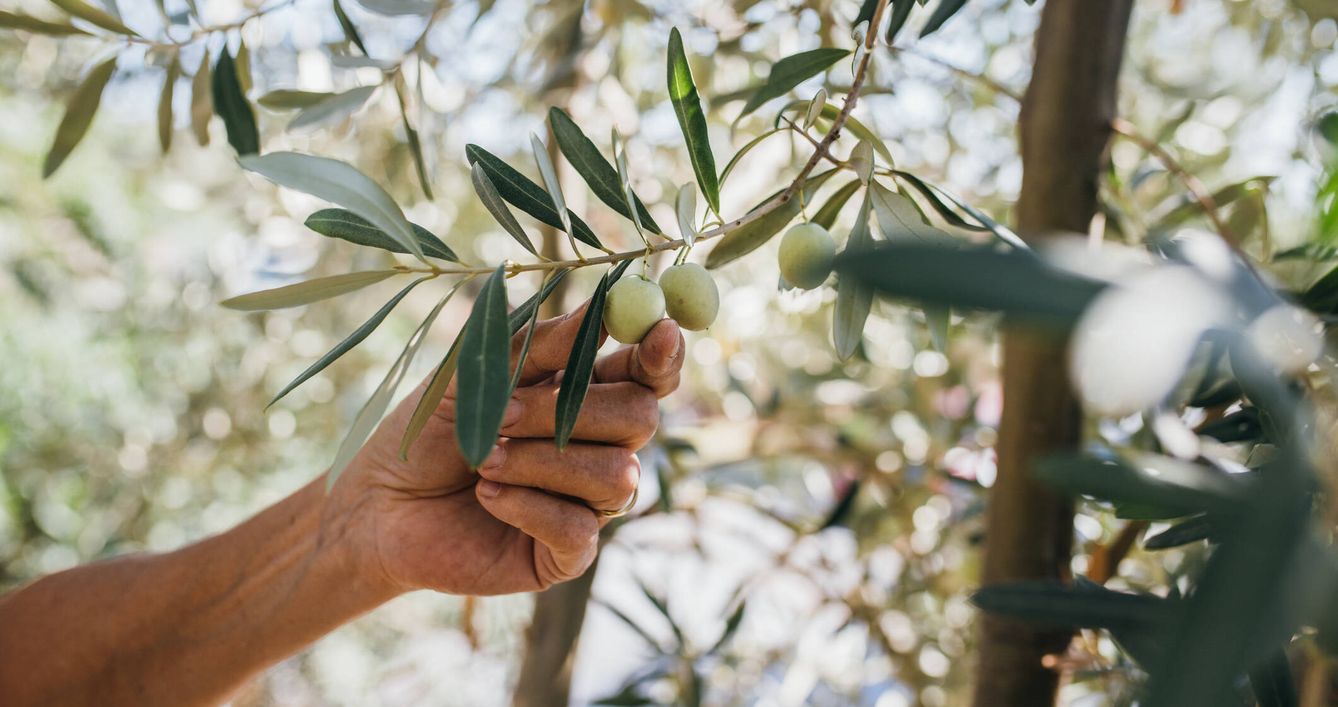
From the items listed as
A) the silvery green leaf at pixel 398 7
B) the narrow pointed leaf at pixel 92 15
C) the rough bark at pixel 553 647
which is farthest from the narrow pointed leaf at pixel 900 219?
the rough bark at pixel 553 647

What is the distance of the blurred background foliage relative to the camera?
1188 millimetres

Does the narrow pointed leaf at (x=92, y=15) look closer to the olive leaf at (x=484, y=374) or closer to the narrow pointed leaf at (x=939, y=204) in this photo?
the olive leaf at (x=484, y=374)

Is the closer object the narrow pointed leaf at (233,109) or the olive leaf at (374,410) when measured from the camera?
the olive leaf at (374,410)

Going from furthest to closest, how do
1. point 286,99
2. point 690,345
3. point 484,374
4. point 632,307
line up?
point 690,345 → point 286,99 → point 632,307 → point 484,374

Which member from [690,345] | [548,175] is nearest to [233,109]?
[548,175]

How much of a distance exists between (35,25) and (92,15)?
4cm

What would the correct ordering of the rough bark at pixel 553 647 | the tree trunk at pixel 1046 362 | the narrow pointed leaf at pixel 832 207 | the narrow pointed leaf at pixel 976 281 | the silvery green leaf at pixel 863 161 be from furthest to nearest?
the rough bark at pixel 553 647 < the tree trunk at pixel 1046 362 < the narrow pointed leaf at pixel 832 207 < the silvery green leaf at pixel 863 161 < the narrow pointed leaf at pixel 976 281

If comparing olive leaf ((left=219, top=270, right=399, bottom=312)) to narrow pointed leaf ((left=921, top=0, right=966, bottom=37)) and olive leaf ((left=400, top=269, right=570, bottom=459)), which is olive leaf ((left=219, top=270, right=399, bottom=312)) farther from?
narrow pointed leaf ((left=921, top=0, right=966, bottom=37))

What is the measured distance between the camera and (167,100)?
0.87 meters

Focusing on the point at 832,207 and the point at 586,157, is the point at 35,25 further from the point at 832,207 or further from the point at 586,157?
the point at 832,207

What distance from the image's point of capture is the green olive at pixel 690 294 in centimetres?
50

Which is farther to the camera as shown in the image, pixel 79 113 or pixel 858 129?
pixel 79 113

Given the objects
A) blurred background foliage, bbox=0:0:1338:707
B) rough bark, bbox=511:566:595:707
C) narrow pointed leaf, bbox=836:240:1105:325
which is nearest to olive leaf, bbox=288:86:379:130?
blurred background foliage, bbox=0:0:1338:707

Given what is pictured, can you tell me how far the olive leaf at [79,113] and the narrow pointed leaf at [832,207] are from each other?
2.20 ft
